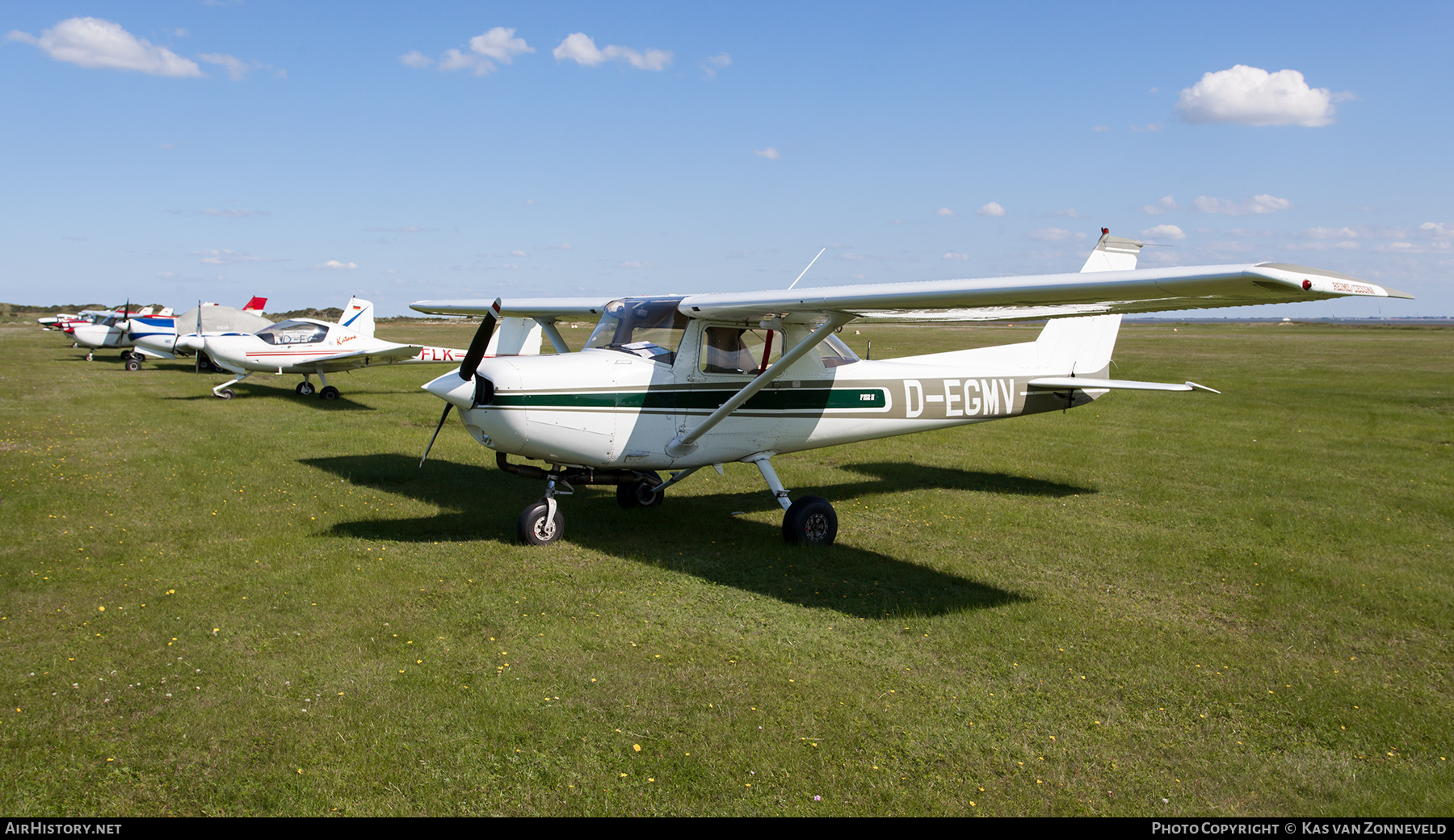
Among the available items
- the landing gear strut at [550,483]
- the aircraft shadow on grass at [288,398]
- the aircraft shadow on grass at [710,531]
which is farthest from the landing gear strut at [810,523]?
the aircraft shadow on grass at [288,398]

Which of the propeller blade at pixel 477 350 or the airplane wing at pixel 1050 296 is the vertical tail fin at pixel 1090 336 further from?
the propeller blade at pixel 477 350

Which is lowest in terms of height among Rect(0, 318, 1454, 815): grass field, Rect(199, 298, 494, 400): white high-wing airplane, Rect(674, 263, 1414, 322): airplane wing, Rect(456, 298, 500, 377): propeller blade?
Rect(0, 318, 1454, 815): grass field

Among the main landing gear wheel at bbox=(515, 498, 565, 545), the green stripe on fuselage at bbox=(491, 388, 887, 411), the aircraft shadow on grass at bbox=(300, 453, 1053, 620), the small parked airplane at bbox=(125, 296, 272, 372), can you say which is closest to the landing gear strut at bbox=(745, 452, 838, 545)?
the aircraft shadow on grass at bbox=(300, 453, 1053, 620)

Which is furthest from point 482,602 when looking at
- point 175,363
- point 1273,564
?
point 175,363

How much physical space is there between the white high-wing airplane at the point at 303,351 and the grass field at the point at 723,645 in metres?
8.49

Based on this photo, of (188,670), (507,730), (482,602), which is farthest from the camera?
(482,602)

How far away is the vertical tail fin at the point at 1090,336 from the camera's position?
9.98 metres

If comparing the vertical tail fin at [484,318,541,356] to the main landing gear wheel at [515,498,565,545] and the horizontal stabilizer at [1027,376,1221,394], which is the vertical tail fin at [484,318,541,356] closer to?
the main landing gear wheel at [515,498,565,545]

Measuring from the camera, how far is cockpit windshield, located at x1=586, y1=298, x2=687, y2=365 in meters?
7.71

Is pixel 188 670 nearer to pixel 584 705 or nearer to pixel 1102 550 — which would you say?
pixel 584 705

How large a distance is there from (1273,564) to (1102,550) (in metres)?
1.36

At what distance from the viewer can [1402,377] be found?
2642cm

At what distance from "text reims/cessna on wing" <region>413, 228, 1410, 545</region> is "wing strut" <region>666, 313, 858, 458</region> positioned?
17 millimetres

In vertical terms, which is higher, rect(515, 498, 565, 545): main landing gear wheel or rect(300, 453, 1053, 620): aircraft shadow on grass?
rect(515, 498, 565, 545): main landing gear wheel
